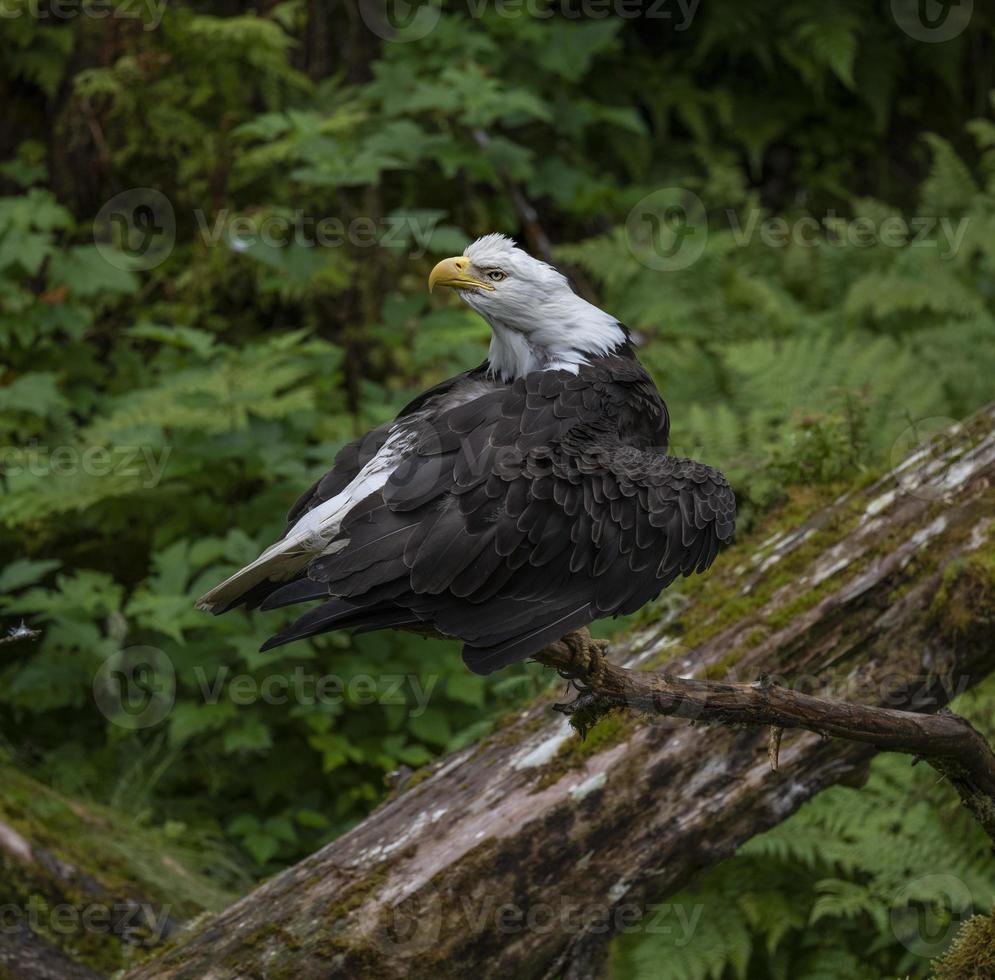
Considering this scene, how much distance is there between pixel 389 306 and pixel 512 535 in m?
3.45

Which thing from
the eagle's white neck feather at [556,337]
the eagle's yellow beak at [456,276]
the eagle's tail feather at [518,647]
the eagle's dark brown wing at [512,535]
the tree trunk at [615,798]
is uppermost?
the eagle's yellow beak at [456,276]

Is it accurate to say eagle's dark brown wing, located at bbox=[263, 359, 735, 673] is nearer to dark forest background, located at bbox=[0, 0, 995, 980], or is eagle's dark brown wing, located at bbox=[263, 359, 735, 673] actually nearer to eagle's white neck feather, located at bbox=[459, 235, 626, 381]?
eagle's white neck feather, located at bbox=[459, 235, 626, 381]

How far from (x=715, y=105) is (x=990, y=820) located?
6285mm

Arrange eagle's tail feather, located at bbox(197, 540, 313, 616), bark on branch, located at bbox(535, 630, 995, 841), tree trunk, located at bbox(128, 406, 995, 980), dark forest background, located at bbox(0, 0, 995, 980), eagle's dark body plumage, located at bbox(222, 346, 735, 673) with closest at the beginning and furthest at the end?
bark on branch, located at bbox(535, 630, 995, 841), eagle's dark body plumage, located at bbox(222, 346, 735, 673), eagle's tail feather, located at bbox(197, 540, 313, 616), tree trunk, located at bbox(128, 406, 995, 980), dark forest background, located at bbox(0, 0, 995, 980)

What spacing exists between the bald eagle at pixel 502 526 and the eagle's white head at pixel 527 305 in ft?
0.74

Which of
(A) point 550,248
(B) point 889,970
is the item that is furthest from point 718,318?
(B) point 889,970

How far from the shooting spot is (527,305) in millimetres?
4289

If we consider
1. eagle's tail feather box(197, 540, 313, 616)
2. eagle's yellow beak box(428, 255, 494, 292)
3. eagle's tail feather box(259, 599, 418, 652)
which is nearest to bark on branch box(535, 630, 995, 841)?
eagle's tail feather box(259, 599, 418, 652)

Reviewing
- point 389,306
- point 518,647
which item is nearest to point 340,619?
point 518,647

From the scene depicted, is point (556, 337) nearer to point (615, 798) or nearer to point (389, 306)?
point (615, 798)

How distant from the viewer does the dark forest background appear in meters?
5.33

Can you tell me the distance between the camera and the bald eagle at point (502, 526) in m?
3.42

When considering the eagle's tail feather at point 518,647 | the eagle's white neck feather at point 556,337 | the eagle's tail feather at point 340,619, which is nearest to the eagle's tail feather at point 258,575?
the eagle's tail feather at point 340,619

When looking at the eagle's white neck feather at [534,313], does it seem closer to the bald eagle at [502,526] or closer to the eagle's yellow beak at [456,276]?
the eagle's yellow beak at [456,276]
